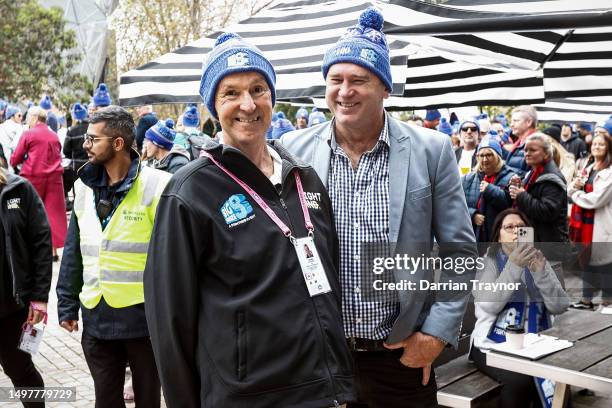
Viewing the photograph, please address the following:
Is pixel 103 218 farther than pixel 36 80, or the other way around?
pixel 36 80

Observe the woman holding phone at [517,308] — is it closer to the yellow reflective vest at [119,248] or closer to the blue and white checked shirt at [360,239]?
the blue and white checked shirt at [360,239]

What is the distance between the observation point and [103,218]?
13.6 ft

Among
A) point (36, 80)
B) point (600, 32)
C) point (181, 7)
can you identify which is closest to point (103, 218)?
point (600, 32)

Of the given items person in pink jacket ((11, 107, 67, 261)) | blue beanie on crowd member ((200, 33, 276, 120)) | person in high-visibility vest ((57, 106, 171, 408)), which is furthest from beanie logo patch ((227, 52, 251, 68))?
person in pink jacket ((11, 107, 67, 261))

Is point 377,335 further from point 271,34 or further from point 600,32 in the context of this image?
point 271,34

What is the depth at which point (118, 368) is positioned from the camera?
4.17m

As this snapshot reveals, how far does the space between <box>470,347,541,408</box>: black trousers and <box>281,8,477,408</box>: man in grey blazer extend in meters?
2.06

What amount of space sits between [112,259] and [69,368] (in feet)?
9.32

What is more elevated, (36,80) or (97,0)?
(97,0)

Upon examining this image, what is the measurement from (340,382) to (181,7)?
23.0m

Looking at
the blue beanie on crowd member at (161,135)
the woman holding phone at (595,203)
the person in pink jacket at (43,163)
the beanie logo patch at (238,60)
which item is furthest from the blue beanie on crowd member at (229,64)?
the person in pink jacket at (43,163)

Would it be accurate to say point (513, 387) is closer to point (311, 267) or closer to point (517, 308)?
point (517, 308)

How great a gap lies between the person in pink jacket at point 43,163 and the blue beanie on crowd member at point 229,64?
914 centimetres

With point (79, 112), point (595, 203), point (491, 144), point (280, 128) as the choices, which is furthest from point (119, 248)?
point (79, 112)
